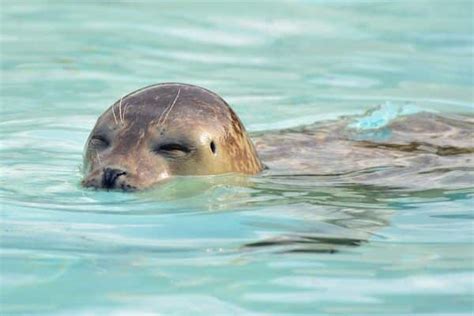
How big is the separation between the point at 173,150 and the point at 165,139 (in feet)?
0.21

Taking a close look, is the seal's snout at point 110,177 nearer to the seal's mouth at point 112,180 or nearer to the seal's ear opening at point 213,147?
the seal's mouth at point 112,180

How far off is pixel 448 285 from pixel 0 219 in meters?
1.87

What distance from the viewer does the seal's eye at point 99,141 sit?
630 cm

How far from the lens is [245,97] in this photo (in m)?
9.34

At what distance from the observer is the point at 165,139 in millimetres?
6227

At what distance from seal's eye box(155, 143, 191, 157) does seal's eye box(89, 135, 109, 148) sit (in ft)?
0.83

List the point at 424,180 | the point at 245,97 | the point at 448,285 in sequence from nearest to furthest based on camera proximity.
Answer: the point at 448,285, the point at 424,180, the point at 245,97

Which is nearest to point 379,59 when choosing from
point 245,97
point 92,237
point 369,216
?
point 245,97

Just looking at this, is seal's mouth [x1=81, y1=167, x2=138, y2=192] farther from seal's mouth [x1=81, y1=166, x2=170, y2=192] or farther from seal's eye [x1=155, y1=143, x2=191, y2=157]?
seal's eye [x1=155, y1=143, x2=191, y2=157]

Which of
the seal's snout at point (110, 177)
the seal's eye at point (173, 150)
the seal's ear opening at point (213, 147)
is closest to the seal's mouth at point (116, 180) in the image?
the seal's snout at point (110, 177)

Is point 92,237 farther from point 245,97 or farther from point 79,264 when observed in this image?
point 245,97

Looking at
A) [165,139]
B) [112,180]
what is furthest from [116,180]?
[165,139]

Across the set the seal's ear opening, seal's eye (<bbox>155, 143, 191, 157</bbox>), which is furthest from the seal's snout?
the seal's ear opening

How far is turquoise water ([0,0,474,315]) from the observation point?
4602 millimetres
